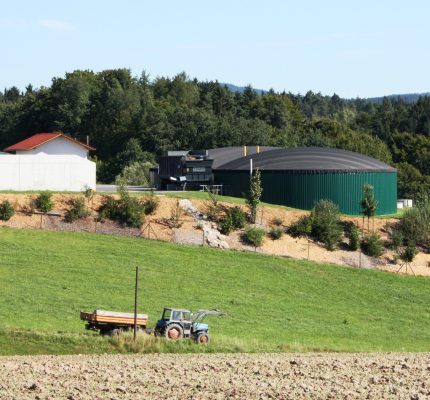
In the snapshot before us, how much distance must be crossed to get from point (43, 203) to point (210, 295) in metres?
15.8

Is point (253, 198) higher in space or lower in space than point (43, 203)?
higher

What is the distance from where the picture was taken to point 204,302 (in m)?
47.0

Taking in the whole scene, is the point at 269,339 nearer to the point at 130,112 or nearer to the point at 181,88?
the point at 130,112

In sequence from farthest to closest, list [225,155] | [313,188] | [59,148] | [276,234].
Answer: [225,155], [59,148], [313,188], [276,234]

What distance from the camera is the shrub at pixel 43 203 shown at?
6022cm

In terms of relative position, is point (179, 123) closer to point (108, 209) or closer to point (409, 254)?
point (108, 209)

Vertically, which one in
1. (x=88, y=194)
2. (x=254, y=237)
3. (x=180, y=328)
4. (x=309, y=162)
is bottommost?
(x=180, y=328)

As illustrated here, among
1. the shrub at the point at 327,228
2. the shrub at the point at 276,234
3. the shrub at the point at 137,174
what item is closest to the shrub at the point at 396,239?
the shrub at the point at 327,228

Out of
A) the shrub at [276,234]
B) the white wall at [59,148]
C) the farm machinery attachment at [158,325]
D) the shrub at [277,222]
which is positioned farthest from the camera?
the white wall at [59,148]

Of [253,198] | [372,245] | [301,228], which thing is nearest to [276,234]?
[301,228]

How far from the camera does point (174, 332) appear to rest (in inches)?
1460

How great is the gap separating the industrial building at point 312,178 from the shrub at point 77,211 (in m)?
16.2

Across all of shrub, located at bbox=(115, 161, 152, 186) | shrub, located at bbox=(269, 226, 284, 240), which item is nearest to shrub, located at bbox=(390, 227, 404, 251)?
shrub, located at bbox=(269, 226, 284, 240)

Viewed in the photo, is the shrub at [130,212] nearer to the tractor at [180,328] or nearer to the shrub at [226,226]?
the shrub at [226,226]
